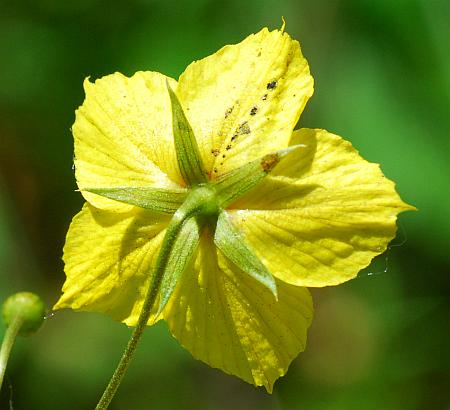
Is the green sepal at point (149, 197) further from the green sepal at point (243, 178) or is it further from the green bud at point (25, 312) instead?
the green bud at point (25, 312)

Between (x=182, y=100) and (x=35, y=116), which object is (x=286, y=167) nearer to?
(x=182, y=100)

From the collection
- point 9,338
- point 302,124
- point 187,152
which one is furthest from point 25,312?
point 302,124

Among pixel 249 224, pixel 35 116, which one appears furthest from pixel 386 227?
pixel 35 116

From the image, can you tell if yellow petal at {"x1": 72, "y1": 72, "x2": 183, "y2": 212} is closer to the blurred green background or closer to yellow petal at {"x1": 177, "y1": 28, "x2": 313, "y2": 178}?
yellow petal at {"x1": 177, "y1": 28, "x2": 313, "y2": 178}

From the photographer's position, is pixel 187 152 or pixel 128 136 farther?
pixel 128 136

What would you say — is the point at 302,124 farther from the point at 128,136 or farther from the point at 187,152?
the point at 187,152

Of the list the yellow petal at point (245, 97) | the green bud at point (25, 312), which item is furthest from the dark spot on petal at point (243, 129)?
the green bud at point (25, 312)
